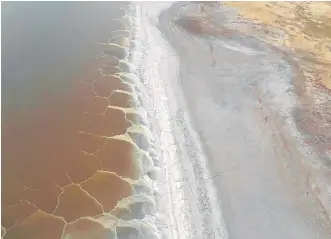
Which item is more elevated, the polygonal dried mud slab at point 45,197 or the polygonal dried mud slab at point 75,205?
the polygonal dried mud slab at point 45,197

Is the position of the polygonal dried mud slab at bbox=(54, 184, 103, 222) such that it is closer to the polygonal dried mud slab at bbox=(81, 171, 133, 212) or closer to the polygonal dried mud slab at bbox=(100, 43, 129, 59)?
the polygonal dried mud slab at bbox=(81, 171, 133, 212)

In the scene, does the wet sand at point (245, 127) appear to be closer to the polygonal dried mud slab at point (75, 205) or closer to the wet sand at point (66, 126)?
the wet sand at point (66, 126)

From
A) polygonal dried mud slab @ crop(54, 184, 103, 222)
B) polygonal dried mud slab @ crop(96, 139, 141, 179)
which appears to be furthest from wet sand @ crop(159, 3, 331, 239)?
polygonal dried mud slab @ crop(54, 184, 103, 222)

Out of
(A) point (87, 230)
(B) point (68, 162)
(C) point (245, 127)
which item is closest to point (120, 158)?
(B) point (68, 162)

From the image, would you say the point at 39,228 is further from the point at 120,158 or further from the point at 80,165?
the point at 120,158

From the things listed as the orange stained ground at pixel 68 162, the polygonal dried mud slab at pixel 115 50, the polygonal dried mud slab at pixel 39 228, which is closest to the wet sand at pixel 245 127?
the orange stained ground at pixel 68 162

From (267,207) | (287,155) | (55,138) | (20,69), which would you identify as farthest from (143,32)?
(267,207)
